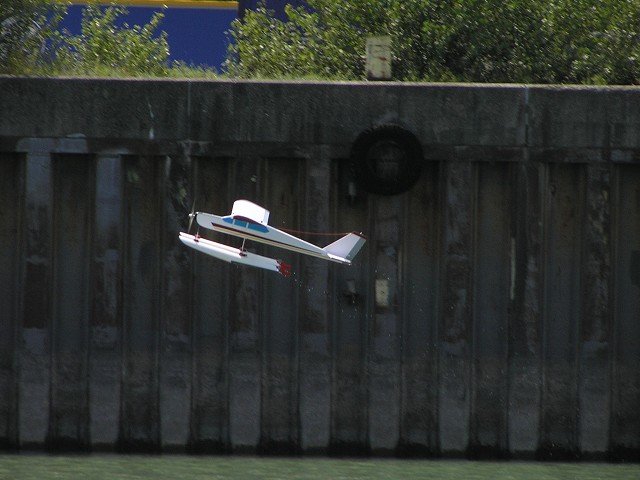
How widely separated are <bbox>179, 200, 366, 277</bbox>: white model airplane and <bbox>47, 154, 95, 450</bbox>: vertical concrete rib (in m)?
1.18

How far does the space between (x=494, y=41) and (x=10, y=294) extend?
21.2ft

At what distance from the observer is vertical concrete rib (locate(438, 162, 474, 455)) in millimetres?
12414

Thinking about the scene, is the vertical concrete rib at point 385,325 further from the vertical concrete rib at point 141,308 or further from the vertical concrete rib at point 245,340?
the vertical concrete rib at point 141,308

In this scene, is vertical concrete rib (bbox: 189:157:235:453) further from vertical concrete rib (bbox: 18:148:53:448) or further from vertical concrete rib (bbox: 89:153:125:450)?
vertical concrete rib (bbox: 18:148:53:448)

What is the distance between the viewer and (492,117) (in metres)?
12.4

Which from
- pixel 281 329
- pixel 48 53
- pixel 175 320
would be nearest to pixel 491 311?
pixel 281 329

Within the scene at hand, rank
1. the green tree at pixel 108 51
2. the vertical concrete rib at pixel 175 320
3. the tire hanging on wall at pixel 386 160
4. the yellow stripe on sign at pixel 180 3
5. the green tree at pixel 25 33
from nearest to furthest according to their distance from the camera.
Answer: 1. the tire hanging on wall at pixel 386 160
2. the vertical concrete rib at pixel 175 320
3. the green tree at pixel 25 33
4. the green tree at pixel 108 51
5. the yellow stripe on sign at pixel 180 3

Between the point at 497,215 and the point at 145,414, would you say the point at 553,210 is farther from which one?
the point at 145,414

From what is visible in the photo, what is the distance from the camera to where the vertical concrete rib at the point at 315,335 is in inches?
488

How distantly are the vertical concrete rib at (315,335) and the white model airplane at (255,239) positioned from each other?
0.35 meters

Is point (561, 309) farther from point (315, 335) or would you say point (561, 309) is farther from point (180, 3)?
point (180, 3)

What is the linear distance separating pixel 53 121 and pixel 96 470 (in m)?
3.63

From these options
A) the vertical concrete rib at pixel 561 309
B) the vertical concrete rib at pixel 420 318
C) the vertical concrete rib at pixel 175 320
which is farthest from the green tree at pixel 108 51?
the vertical concrete rib at pixel 561 309

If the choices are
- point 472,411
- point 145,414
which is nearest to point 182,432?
point 145,414
